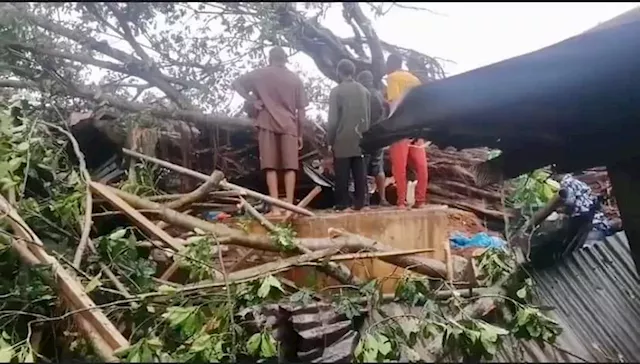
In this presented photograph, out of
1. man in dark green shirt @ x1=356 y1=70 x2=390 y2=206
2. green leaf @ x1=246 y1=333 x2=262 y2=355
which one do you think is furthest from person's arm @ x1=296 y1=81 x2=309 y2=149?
green leaf @ x1=246 y1=333 x2=262 y2=355

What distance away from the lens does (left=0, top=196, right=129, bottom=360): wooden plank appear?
891 mm

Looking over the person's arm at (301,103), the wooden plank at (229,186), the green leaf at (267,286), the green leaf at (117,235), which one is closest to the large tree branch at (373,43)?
the person's arm at (301,103)

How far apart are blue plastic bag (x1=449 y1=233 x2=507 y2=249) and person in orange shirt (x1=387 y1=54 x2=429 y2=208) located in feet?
0.24

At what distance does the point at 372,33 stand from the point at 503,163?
0.31 metres

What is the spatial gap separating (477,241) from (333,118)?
0.93ft

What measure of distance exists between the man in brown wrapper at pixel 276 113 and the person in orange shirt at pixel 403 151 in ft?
0.47

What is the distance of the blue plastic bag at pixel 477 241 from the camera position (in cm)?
100

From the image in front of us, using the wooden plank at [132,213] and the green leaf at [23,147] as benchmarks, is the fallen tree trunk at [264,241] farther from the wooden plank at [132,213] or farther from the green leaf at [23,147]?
the green leaf at [23,147]

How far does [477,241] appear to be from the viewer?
3.35 feet

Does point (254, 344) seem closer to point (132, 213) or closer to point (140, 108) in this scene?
point (132, 213)

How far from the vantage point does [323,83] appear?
1124 mm

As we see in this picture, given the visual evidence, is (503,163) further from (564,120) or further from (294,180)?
(294,180)

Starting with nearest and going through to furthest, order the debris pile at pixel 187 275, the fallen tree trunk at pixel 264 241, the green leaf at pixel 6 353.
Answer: the green leaf at pixel 6 353, the debris pile at pixel 187 275, the fallen tree trunk at pixel 264 241

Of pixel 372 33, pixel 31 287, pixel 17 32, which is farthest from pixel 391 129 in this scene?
pixel 17 32
